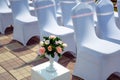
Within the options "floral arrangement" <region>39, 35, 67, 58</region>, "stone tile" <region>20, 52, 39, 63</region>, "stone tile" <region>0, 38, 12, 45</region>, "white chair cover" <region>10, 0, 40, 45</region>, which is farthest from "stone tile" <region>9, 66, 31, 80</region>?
"stone tile" <region>0, 38, 12, 45</region>

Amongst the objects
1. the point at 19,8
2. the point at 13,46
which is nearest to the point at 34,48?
the point at 13,46

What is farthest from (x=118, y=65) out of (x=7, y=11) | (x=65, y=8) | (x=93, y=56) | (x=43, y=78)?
(x=7, y=11)

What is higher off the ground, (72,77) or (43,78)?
(43,78)

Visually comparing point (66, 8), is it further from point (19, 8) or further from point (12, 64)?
point (12, 64)

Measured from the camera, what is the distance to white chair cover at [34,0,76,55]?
173 inches

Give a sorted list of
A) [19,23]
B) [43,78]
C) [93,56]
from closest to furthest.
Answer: [43,78]
[93,56]
[19,23]

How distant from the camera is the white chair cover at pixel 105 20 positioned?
4.43m

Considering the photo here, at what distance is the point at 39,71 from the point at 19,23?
7.36ft

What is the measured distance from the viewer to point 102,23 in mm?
4508

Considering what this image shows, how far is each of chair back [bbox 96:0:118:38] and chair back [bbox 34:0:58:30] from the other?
0.98 metres

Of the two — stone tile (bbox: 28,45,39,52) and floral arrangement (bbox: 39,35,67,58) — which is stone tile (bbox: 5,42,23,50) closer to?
stone tile (bbox: 28,45,39,52)

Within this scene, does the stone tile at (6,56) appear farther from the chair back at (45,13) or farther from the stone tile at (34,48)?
the chair back at (45,13)

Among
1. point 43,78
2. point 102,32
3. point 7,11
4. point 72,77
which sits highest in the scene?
point 7,11

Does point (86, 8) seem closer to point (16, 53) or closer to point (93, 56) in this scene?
point (93, 56)
